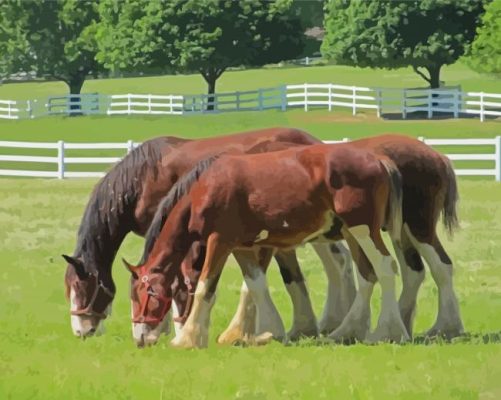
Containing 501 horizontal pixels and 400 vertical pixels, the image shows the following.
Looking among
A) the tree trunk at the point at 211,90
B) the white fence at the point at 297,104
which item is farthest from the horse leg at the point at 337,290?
the tree trunk at the point at 211,90

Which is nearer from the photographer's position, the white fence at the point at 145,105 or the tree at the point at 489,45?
the tree at the point at 489,45

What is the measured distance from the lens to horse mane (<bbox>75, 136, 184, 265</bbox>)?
11.6 meters

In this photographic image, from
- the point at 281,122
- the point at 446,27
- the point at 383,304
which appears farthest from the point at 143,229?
the point at 446,27

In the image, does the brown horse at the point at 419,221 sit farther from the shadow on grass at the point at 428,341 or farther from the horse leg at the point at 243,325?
the shadow on grass at the point at 428,341

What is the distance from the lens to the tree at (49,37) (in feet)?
254

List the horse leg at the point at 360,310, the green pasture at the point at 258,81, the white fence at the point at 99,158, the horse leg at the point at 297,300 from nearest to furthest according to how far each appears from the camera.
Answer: the horse leg at the point at 360,310
the horse leg at the point at 297,300
the white fence at the point at 99,158
the green pasture at the point at 258,81

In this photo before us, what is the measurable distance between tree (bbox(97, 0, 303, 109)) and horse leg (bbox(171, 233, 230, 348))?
198 feet

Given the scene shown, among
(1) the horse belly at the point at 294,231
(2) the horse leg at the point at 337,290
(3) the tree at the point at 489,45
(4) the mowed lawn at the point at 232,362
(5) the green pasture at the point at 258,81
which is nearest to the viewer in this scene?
(4) the mowed lawn at the point at 232,362

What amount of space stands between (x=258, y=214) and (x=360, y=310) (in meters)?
1.15

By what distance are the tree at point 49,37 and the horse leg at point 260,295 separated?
66407 millimetres

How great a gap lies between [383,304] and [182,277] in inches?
62.9

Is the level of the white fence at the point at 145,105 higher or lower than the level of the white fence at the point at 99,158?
lower

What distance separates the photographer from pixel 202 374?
9852 millimetres

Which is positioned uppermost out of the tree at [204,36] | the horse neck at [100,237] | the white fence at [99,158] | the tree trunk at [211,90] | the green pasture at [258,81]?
the horse neck at [100,237]
